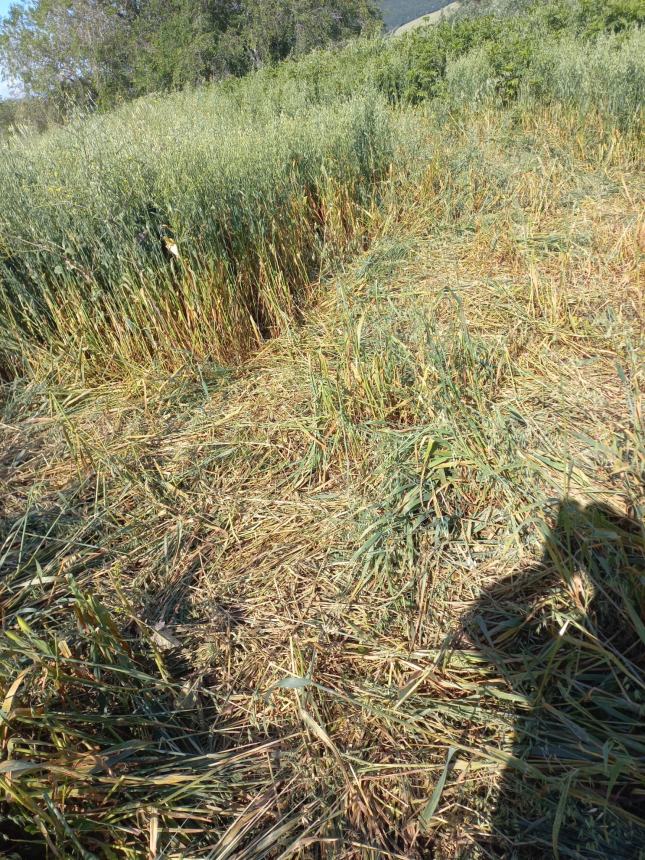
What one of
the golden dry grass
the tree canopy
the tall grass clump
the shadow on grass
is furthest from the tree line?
the shadow on grass

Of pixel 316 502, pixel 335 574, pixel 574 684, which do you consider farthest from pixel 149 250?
pixel 574 684

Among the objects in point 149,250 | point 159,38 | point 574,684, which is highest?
point 159,38

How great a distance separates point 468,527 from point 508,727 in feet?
2.07

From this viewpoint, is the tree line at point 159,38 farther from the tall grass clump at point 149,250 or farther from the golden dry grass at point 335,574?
the golden dry grass at point 335,574

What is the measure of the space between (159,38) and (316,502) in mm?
20937

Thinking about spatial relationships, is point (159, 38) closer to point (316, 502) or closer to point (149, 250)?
point (149, 250)

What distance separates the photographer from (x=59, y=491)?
224cm

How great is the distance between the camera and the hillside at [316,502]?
3.96 ft

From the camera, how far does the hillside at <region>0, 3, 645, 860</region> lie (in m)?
1.21

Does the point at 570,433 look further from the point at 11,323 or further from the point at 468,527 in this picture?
the point at 11,323

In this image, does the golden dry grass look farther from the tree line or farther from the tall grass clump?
the tree line

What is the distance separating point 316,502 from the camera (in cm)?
208

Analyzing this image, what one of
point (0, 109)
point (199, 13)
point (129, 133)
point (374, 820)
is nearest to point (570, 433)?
point (374, 820)

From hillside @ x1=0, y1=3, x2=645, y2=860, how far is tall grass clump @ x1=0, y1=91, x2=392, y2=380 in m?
0.02
